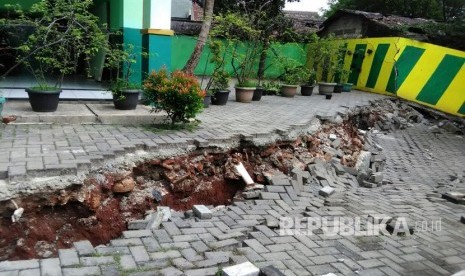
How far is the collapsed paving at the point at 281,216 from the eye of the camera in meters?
2.87

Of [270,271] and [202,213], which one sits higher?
[270,271]

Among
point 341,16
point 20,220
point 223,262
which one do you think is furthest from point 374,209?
point 341,16

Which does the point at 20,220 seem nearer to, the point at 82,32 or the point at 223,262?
the point at 223,262

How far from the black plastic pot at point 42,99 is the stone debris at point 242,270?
4248mm

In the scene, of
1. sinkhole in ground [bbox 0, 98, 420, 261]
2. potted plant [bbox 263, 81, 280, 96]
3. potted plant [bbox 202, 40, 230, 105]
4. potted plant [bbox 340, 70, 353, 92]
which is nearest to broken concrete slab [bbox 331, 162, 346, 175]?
sinkhole in ground [bbox 0, 98, 420, 261]

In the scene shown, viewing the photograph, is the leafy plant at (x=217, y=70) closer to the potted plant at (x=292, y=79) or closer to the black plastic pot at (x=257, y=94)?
the black plastic pot at (x=257, y=94)

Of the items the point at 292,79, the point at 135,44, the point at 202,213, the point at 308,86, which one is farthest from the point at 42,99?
the point at 308,86

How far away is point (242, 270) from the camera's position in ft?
8.59

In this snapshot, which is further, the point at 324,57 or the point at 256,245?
the point at 324,57

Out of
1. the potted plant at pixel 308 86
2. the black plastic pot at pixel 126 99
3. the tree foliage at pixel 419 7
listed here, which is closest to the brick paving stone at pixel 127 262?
the black plastic pot at pixel 126 99

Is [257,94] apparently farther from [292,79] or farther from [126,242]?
[126,242]

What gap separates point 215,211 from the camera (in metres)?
4.18

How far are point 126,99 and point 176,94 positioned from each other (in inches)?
54.2
